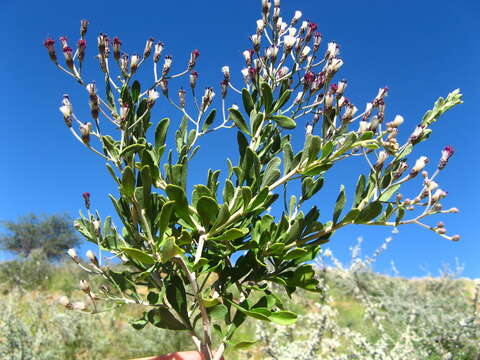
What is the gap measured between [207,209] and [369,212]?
2.18 feet

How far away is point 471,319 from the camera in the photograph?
17.5 feet

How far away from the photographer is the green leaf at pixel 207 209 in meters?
1.47

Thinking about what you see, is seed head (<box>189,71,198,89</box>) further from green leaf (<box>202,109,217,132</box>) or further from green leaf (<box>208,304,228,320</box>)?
green leaf (<box>208,304,228,320</box>)

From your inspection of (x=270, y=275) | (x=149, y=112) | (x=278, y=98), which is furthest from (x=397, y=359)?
(x=149, y=112)

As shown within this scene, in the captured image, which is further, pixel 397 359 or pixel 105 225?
pixel 397 359

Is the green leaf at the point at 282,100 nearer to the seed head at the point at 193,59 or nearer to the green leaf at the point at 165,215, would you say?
the seed head at the point at 193,59

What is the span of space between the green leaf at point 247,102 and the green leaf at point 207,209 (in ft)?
1.97

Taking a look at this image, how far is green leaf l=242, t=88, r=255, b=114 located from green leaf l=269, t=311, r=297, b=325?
0.94 meters

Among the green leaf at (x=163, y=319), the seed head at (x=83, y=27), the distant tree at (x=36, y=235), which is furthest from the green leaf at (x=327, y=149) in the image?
the distant tree at (x=36, y=235)

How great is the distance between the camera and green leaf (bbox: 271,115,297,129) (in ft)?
5.83

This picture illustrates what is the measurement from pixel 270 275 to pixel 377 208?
563mm

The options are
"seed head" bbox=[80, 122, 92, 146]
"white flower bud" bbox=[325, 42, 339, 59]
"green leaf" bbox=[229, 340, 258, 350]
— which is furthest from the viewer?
"white flower bud" bbox=[325, 42, 339, 59]

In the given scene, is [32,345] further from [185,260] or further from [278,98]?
[278,98]

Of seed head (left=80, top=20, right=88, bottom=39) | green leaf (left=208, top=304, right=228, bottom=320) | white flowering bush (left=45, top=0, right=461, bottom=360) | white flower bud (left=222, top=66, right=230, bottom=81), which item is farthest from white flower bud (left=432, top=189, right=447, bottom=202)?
seed head (left=80, top=20, right=88, bottom=39)
